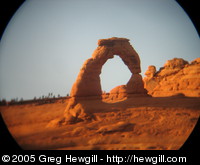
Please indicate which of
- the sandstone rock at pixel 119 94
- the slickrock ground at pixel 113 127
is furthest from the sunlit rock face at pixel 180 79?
the slickrock ground at pixel 113 127

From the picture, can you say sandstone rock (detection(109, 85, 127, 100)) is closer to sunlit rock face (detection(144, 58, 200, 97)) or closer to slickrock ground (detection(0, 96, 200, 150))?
slickrock ground (detection(0, 96, 200, 150))

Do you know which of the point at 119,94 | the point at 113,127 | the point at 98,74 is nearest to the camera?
the point at 113,127

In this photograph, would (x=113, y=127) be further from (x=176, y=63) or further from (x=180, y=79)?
(x=176, y=63)

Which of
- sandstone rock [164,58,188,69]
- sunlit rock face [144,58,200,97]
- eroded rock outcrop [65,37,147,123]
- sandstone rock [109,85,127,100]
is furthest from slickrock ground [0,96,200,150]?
sandstone rock [164,58,188,69]

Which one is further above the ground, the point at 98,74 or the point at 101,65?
the point at 101,65

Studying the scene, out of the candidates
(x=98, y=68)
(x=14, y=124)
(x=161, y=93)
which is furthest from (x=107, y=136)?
(x=161, y=93)

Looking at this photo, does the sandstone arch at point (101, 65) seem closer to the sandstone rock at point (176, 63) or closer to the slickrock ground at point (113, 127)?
the slickrock ground at point (113, 127)

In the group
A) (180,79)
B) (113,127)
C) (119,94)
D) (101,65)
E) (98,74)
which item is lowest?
(113,127)

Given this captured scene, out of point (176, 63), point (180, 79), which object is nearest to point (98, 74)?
point (180, 79)
